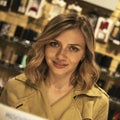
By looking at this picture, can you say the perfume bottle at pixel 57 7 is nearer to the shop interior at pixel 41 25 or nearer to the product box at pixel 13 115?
the shop interior at pixel 41 25

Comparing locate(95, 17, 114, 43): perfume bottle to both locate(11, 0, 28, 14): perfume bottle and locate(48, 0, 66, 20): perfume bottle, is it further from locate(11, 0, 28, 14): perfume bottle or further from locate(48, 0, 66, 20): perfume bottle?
locate(11, 0, 28, 14): perfume bottle

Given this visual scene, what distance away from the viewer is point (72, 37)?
6.00 feet

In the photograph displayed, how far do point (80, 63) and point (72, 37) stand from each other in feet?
0.83

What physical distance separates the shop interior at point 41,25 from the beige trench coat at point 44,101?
2031 mm

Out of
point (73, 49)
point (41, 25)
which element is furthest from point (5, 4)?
point (73, 49)

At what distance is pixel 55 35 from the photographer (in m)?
1.80

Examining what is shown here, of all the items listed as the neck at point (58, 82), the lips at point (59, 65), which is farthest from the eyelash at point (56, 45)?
the neck at point (58, 82)

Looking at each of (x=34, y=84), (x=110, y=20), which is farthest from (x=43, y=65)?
(x=110, y=20)

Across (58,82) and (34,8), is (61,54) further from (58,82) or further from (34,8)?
(34,8)

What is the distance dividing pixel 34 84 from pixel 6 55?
2429mm

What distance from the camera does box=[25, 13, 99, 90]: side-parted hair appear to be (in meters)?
1.81

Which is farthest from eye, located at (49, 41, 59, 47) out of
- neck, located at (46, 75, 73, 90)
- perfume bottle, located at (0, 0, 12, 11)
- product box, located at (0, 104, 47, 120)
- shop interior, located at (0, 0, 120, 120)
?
perfume bottle, located at (0, 0, 12, 11)

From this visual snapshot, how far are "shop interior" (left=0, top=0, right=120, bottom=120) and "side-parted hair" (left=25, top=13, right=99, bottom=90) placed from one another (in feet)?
6.71

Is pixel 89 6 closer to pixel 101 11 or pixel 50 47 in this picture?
pixel 101 11
